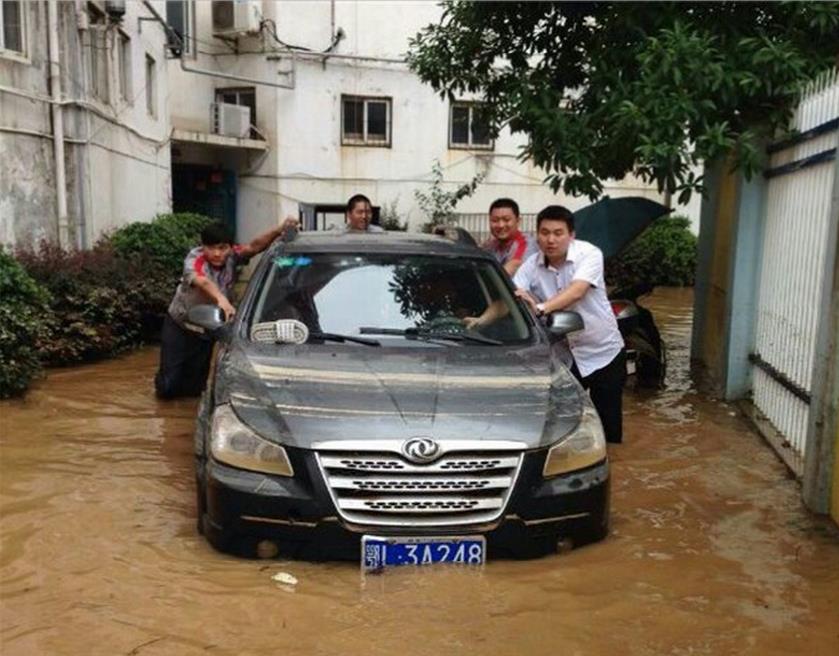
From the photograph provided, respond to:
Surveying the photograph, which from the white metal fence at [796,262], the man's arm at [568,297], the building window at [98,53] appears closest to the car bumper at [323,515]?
the man's arm at [568,297]

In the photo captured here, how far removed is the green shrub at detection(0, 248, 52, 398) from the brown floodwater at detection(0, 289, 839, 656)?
1.56 metres

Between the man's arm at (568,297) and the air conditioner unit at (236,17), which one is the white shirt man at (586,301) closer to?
the man's arm at (568,297)

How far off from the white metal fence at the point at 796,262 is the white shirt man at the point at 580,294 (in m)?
1.29

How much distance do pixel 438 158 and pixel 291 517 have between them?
63.8 ft

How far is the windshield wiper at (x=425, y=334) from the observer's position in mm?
4805

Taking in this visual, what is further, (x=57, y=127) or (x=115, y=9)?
(x=115, y=9)

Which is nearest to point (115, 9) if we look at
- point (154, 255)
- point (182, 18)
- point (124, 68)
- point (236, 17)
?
point (124, 68)

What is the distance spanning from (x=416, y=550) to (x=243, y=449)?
89 centimetres

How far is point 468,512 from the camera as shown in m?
3.88

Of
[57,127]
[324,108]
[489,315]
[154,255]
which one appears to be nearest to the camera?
[489,315]

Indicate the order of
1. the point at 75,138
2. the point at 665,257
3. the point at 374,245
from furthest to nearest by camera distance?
the point at 665,257 < the point at 75,138 < the point at 374,245

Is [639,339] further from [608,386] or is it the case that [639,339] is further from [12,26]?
[12,26]

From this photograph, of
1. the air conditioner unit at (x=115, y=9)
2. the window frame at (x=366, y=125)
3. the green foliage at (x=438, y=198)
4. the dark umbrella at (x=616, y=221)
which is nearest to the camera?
the dark umbrella at (x=616, y=221)

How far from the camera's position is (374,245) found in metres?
5.35
